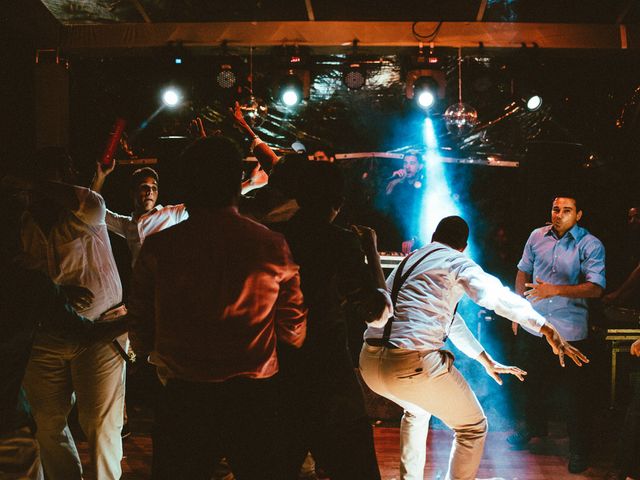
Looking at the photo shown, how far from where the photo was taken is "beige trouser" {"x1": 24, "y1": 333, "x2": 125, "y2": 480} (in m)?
2.99

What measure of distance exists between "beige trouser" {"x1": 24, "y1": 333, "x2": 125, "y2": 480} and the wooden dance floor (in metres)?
1.08

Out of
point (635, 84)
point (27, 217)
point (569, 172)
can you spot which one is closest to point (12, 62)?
point (27, 217)

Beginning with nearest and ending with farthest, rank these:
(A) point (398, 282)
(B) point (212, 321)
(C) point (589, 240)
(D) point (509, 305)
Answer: (B) point (212, 321) < (D) point (509, 305) < (A) point (398, 282) < (C) point (589, 240)

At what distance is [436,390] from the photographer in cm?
308

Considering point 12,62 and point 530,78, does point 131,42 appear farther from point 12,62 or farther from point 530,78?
point 530,78

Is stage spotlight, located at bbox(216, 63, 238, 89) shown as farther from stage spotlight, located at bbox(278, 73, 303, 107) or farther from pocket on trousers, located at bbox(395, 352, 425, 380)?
pocket on trousers, located at bbox(395, 352, 425, 380)

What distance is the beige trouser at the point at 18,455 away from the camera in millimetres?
2258

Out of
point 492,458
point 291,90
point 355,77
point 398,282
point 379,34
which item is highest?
point 379,34

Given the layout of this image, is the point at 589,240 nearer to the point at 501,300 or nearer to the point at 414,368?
the point at 501,300

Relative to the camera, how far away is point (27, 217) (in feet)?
10.6

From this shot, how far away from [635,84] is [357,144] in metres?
3.23

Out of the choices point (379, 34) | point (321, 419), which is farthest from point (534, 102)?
point (321, 419)

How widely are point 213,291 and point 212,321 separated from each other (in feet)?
0.34

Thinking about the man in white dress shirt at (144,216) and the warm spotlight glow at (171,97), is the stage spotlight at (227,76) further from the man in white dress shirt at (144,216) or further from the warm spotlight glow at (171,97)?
the man in white dress shirt at (144,216)
